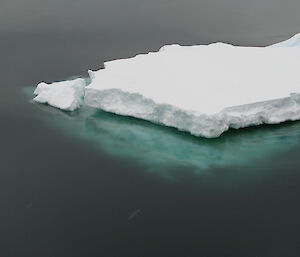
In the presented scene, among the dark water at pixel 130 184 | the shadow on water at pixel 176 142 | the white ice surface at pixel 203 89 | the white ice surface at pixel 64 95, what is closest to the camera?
the dark water at pixel 130 184

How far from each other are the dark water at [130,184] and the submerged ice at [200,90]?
0.35m

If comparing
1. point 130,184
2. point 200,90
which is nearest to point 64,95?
point 200,90

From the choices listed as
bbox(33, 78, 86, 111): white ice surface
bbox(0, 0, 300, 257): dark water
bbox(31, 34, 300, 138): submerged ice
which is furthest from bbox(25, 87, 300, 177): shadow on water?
bbox(33, 78, 86, 111): white ice surface

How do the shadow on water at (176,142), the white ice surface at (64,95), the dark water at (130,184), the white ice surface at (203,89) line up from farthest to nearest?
the white ice surface at (64,95) < the white ice surface at (203,89) < the shadow on water at (176,142) < the dark water at (130,184)

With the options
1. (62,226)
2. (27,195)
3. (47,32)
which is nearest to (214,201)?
(62,226)

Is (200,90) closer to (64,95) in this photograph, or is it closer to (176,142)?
(176,142)

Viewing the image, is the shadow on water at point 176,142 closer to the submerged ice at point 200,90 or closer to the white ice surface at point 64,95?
the submerged ice at point 200,90

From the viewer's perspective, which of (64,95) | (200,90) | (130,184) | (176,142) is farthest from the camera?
(64,95)

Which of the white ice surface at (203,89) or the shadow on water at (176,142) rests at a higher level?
the white ice surface at (203,89)

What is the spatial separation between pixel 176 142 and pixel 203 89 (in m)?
1.61

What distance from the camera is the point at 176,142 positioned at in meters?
11.2

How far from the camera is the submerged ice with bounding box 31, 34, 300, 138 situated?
11.3 metres

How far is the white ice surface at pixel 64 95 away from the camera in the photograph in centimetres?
1294

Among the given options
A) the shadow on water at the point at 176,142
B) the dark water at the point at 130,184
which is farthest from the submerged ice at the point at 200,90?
the dark water at the point at 130,184
